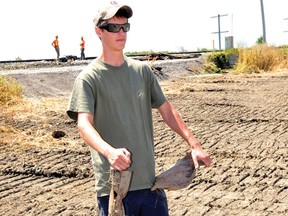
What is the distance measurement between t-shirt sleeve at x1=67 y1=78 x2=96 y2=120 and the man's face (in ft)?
0.72

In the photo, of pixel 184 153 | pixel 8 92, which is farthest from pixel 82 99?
pixel 8 92

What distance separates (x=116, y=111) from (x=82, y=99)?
0.18 metres

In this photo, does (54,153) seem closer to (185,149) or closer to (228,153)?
(185,149)

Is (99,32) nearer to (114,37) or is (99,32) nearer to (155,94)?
(114,37)

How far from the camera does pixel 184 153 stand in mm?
7887

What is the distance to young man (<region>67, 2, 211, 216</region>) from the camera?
2955 mm

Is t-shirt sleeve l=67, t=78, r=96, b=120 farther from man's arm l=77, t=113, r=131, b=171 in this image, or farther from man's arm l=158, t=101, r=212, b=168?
man's arm l=158, t=101, r=212, b=168

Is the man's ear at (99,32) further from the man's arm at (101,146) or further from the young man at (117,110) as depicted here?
the man's arm at (101,146)

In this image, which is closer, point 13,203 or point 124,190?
point 124,190

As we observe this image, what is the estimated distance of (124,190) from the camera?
9.35 ft

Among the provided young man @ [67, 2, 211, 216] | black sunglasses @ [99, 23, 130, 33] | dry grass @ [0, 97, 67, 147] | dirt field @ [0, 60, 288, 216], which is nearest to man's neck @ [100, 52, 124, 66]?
young man @ [67, 2, 211, 216]

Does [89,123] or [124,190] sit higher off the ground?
[89,123]

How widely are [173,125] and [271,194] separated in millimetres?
2985

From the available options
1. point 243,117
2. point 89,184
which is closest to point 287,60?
point 243,117
